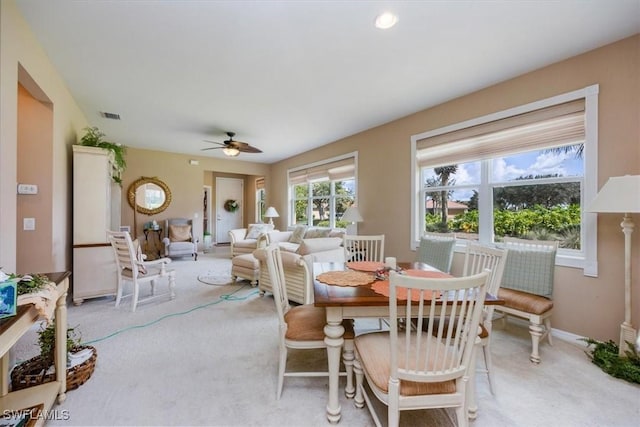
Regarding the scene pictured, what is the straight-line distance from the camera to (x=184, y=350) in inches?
91.9

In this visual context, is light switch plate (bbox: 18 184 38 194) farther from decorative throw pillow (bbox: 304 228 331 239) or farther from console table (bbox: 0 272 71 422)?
decorative throw pillow (bbox: 304 228 331 239)

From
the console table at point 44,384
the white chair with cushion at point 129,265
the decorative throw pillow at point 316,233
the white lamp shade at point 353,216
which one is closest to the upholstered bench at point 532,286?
the white lamp shade at point 353,216

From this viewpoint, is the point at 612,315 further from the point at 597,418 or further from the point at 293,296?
the point at 293,296

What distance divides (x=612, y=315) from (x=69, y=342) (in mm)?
4373

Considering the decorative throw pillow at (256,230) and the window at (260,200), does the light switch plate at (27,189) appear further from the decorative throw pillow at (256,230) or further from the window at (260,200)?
the window at (260,200)

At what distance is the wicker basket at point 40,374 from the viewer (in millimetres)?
1702

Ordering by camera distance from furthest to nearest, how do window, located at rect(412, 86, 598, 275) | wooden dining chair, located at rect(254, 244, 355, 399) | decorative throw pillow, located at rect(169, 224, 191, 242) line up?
decorative throw pillow, located at rect(169, 224, 191, 242) → window, located at rect(412, 86, 598, 275) → wooden dining chair, located at rect(254, 244, 355, 399)

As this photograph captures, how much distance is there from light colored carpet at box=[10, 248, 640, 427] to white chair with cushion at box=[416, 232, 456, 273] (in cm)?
85

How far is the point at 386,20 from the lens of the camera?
6.66ft

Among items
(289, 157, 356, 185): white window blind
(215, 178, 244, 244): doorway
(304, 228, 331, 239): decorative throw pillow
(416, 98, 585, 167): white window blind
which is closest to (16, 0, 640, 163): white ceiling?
(416, 98, 585, 167): white window blind

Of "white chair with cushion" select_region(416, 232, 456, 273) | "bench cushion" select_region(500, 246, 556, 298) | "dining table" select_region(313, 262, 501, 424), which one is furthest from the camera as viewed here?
"white chair with cushion" select_region(416, 232, 456, 273)

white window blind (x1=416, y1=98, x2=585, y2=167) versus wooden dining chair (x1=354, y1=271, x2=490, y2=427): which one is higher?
white window blind (x1=416, y1=98, x2=585, y2=167)

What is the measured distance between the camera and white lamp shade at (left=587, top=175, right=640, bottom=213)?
6.31 feet

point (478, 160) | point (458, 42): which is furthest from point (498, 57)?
point (478, 160)
